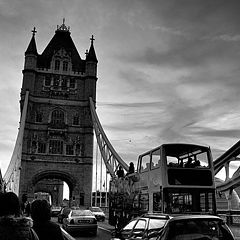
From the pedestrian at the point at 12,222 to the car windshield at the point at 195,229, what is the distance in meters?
3.03

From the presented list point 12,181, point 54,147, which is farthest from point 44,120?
point 12,181

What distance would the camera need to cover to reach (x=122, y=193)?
55.0 ft

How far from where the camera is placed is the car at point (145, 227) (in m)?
6.05

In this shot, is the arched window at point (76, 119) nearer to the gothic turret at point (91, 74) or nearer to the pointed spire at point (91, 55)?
the gothic turret at point (91, 74)

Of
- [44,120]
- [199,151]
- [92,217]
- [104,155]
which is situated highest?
[44,120]

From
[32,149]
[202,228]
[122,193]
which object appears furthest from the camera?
[32,149]

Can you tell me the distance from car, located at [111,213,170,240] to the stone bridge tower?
4172cm

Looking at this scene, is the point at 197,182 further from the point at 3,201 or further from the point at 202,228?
the point at 3,201

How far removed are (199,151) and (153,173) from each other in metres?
1.83

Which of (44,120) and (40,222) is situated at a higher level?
(44,120)

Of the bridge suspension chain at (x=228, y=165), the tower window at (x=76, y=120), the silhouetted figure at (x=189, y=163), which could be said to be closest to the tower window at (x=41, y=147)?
the tower window at (x=76, y=120)

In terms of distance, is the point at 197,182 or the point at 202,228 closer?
the point at 202,228

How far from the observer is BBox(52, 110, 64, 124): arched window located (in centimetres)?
5088

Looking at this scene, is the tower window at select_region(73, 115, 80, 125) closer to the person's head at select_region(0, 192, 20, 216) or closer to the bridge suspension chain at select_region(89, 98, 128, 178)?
the bridge suspension chain at select_region(89, 98, 128, 178)
